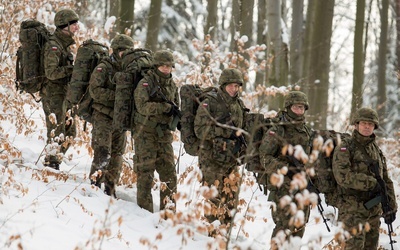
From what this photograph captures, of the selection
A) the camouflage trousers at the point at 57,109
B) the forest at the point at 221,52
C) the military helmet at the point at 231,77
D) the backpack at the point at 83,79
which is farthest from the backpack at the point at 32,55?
the military helmet at the point at 231,77

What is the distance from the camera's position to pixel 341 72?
39469 millimetres

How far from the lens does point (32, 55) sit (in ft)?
29.7

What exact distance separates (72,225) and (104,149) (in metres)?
1.82

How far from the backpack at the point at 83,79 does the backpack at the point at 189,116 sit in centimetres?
140

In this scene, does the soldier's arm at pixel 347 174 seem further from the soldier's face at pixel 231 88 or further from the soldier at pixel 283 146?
the soldier's face at pixel 231 88

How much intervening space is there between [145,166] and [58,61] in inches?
83.2

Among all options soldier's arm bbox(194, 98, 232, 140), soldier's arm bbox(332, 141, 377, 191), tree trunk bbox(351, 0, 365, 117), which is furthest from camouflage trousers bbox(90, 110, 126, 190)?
tree trunk bbox(351, 0, 365, 117)

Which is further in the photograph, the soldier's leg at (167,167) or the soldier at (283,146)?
the soldier's leg at (167,167)

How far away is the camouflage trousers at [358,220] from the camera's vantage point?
7184 millimetres

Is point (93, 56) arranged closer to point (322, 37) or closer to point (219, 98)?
point (219, 98)

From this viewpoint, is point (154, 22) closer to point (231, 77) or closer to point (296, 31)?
point (296, 31)

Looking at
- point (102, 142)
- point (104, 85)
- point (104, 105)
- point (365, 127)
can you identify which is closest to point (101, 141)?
point (102, 142)

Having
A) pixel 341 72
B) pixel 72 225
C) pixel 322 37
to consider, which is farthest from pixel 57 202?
pixel 341 72

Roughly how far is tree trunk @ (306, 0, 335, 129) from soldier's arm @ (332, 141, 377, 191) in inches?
338
